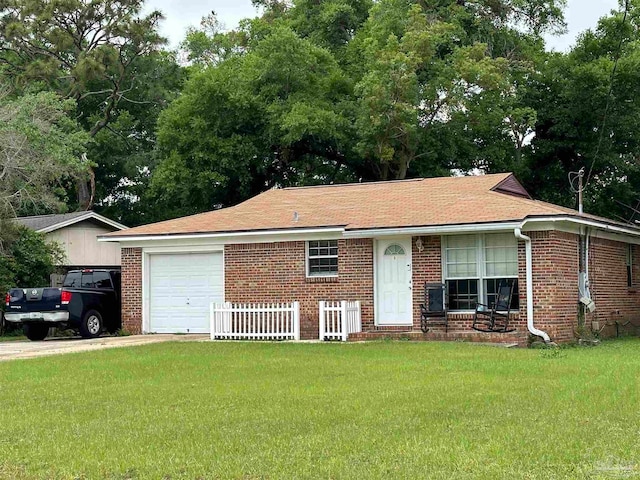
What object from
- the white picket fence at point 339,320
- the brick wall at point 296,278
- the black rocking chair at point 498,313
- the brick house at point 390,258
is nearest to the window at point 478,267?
the brick house at point 390,258

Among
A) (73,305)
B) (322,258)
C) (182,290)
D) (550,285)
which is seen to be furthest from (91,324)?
(550,285)

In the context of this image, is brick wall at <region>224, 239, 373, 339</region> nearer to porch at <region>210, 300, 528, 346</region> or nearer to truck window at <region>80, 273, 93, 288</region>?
porch at <region>210, 300, 528, 346</region>

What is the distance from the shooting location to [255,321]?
22.1 metres

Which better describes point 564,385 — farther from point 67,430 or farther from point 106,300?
point 106,300

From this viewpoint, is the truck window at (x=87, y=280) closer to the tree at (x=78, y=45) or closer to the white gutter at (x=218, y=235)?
the white gutter at (x=218, y=235)

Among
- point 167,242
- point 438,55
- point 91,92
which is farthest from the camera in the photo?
point 91,92

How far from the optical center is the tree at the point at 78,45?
41.6 meters

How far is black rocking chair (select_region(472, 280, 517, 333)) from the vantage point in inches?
784

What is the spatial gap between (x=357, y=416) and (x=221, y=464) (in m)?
2.49

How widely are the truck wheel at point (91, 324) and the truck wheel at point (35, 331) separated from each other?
1044 millimetres

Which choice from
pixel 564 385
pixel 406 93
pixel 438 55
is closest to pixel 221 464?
pixel 564 385

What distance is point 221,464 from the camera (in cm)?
788

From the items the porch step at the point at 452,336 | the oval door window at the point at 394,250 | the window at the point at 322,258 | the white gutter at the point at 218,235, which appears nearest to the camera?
the porch step at the point at 452,336

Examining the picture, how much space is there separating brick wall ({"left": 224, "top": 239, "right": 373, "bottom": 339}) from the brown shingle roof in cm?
64
